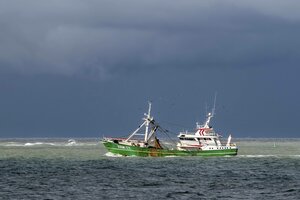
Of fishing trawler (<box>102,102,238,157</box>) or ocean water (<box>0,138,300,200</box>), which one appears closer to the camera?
ocean water (<box>0,138,300,200</box>)

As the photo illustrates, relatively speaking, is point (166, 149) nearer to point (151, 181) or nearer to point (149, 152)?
point (149, 152)

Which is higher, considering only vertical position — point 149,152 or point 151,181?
point 149,152

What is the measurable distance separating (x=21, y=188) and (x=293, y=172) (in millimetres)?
33795

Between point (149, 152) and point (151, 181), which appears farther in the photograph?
point (149, 152)

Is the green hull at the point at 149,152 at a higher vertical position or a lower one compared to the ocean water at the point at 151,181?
higher

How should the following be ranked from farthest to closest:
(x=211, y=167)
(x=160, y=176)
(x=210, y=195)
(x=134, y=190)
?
(x=211, y=167) < (x=160, y=176) < (x=134, y=190) < (x=210, y=195)

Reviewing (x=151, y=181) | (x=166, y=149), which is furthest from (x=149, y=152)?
(x=151, y=181)

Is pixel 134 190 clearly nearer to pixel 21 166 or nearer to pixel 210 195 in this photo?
pixel 210 195

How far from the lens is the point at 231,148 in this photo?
4739 inches

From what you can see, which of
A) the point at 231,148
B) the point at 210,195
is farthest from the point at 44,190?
the point at 231,148

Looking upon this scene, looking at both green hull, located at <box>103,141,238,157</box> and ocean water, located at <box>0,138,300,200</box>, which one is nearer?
ocean water, located at <box>0,138,300,200</box>

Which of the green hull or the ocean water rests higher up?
the green hull

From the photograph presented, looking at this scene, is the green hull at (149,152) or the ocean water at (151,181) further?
the green hull at (149,152)

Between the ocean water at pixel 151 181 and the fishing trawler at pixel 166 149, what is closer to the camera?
the ocean water at pixel 151 181
